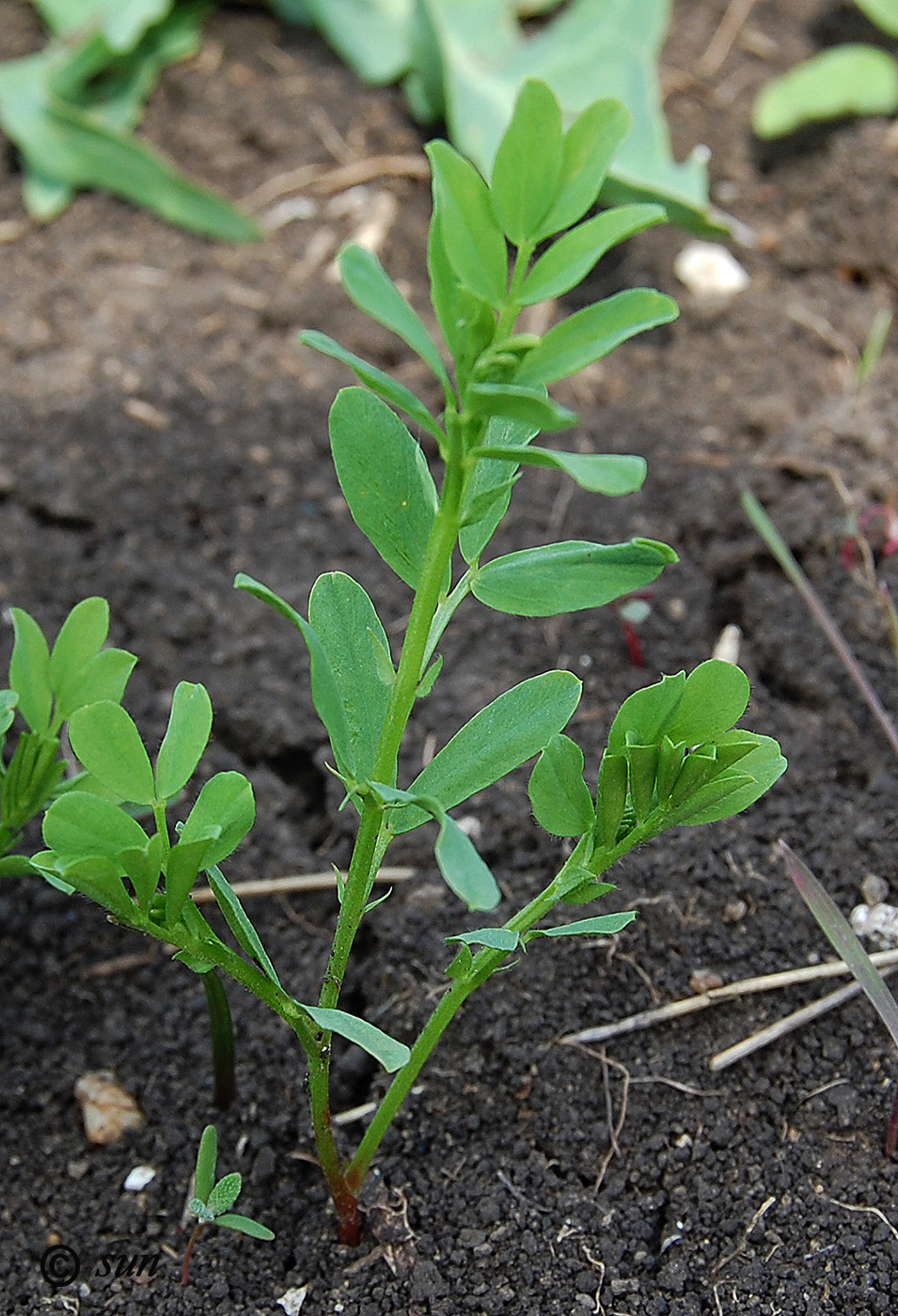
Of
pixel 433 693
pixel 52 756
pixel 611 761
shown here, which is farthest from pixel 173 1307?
pixel 433 693

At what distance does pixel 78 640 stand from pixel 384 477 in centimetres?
34

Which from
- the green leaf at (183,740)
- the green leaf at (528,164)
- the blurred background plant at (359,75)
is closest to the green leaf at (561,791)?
the green leaf at (183,740)

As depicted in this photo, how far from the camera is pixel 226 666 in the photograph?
1.55 metres

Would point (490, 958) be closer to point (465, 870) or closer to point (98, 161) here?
point (465, 870)

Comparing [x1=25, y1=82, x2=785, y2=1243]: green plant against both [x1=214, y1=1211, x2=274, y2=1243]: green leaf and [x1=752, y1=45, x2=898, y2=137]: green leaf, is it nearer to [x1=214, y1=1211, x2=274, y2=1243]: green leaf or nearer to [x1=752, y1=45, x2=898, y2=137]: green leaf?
[x1=214, y1=1211, x2=274, y2=1243]: green leaf

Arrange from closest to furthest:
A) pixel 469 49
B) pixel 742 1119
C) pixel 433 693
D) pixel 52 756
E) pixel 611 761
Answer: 1. pixel 611 761
2. pixel 52 756
3. pixel 742 1119
4. pixel 433 693
5. pixel 469 49

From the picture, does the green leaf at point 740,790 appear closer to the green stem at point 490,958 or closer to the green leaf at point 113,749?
the green stem at point 490,958

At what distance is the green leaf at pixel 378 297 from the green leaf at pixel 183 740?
0.30m

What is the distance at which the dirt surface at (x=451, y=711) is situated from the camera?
3.56ft

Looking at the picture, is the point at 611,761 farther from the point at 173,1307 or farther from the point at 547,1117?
the point at 173,1307

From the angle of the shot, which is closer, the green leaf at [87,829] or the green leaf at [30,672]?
the green leaf at [87,829]

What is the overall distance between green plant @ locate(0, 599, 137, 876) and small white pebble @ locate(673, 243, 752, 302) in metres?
1.29

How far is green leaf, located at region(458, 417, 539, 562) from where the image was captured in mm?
812

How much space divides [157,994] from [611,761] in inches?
25.3
